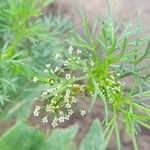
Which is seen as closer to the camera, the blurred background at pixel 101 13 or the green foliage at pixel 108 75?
the green foliage at pixel 108 75

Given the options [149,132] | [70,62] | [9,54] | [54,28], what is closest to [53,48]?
[54,28]

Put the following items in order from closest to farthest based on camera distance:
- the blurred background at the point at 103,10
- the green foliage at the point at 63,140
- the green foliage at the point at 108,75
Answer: the green foliage at the point at 63,140
the green foliage at the point at 108,75
the blurred background at the point at 103,10

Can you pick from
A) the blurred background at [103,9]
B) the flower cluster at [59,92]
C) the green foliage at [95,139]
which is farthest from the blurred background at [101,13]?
the green foliage at [95,139]

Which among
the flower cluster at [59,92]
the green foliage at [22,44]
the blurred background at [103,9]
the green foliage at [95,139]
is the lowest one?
the green foliage at [95,139]

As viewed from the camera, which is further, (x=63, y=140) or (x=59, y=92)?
(x=59, y=92)

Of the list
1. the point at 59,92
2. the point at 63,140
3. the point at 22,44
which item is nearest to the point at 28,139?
the point at 63,140

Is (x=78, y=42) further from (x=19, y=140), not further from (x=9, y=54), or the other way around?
(x=19, y=140)

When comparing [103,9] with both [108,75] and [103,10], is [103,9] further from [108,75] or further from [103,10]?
[108,75]

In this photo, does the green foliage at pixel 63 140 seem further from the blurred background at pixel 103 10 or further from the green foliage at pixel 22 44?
the blurred background at pixel 103 10

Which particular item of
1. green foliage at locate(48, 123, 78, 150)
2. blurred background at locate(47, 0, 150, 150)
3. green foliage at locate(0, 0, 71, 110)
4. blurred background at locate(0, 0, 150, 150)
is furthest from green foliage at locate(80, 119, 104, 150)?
blurred background at locate(47, 0, 150, 150)

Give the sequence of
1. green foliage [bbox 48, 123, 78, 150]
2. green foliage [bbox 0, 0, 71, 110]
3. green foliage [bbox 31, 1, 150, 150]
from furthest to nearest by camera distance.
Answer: green foliage [bbox 0, 0, 71, 110] < green foliage [bbox 31, 1, 150, 150] < green foliage [bbox 48, 123, 78, 150]

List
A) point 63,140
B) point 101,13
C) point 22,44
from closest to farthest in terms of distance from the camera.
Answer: point 63,140 → point 22,44 → point 101,13

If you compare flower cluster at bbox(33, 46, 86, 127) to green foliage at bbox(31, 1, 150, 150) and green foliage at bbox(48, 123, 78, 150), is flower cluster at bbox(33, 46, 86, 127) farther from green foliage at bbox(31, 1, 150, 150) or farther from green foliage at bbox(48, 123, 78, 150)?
green foliage at bbox(48, 123, 78, 150)
